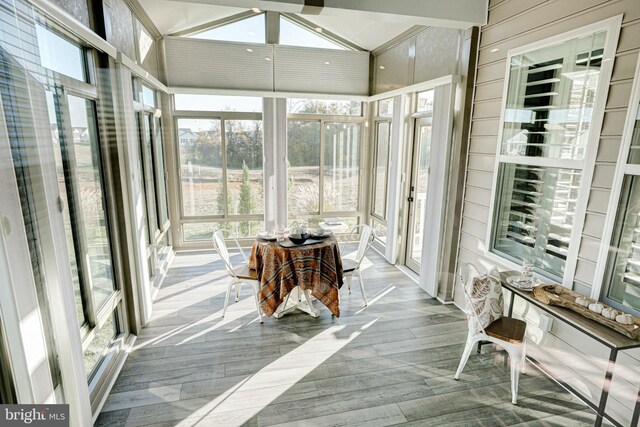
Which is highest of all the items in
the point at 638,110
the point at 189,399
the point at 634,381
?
the point at 638,110

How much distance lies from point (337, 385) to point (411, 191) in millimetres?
2997

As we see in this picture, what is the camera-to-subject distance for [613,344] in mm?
1881

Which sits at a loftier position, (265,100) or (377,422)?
(265,100)

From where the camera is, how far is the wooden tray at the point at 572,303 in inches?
77.1

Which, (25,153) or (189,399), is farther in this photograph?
(189,399)

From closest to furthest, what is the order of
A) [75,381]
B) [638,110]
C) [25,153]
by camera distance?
1. [25,153]
2. [75,381]
3. [638,110]

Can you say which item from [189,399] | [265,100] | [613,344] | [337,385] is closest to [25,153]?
[189,399]

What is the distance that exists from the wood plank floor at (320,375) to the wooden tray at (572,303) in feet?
2.45

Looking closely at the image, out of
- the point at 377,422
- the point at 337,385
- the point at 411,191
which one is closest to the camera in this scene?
the point at 377,422

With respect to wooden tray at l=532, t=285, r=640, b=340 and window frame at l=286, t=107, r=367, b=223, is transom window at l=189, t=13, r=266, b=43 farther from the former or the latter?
wooden tray at l=532, t=285, r=640, b=340

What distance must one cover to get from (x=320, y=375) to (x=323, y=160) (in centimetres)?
384

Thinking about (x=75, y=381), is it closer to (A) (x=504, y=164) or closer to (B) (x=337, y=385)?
(B) (x=337, y=385)

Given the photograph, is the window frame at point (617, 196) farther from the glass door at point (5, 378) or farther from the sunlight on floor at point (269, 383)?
the glass door at point (5, 378)

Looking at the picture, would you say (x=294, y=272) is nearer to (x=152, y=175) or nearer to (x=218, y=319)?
(x=218, y=319)
